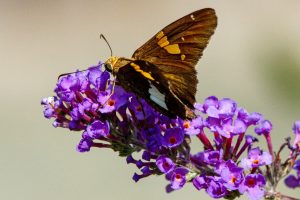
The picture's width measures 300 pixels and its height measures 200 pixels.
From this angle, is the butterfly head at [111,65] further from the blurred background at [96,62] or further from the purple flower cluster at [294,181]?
the blurred background at [96,62]

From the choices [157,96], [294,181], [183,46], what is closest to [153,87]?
[157,96]

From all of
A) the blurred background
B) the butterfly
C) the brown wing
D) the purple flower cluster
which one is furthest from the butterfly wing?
the blurred background

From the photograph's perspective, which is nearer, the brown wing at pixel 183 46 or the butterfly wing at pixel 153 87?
the butterfly wing at pixel 153 87

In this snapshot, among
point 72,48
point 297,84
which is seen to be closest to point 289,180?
point 297,84

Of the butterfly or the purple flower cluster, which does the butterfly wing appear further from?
the purple flower cluster

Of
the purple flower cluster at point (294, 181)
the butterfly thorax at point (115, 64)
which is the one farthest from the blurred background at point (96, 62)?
the butterfly thorax at point (115, 64)
